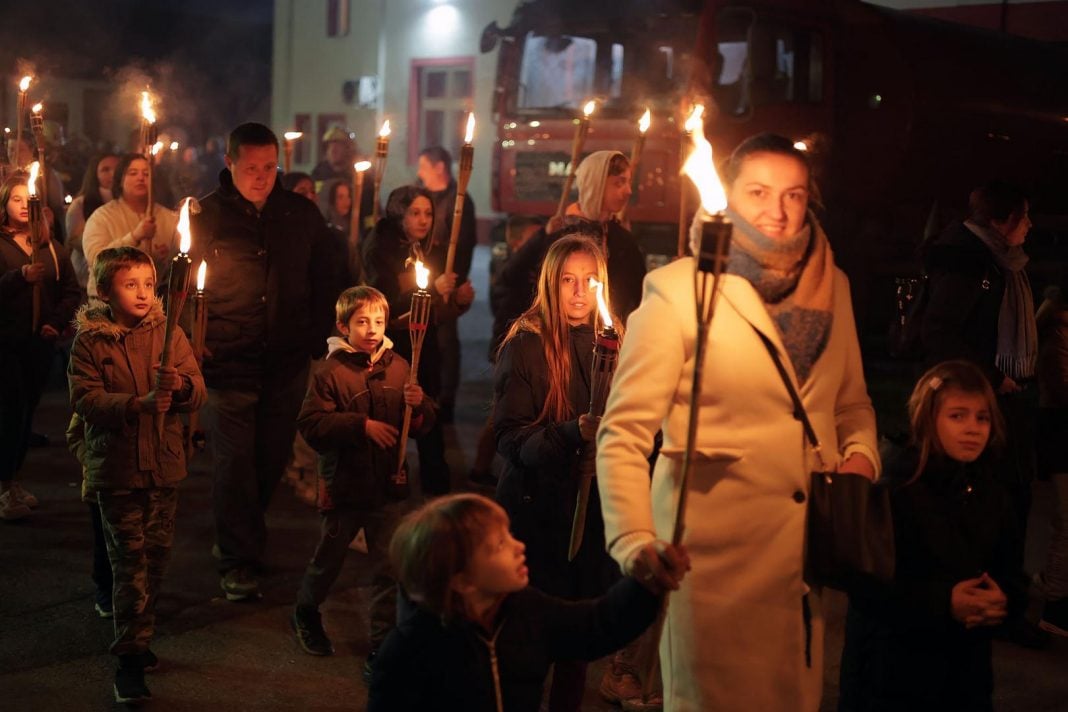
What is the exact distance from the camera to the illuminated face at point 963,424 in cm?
418

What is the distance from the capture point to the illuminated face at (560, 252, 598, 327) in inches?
193

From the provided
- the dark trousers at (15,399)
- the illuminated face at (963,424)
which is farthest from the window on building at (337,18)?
the illuminated face at (963,424)

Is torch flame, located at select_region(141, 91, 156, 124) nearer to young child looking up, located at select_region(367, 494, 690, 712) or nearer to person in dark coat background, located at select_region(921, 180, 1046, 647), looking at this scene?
person in dark coat background, located at select_region(921, 180, 1046, 647)

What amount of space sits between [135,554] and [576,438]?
1950 mm

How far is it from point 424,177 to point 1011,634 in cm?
629

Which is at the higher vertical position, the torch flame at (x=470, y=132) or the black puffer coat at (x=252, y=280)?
the torch flame at (x=470, y=132)

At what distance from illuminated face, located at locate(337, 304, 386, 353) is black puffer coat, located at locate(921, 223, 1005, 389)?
2537mm

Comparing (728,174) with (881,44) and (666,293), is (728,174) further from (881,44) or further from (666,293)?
(881,44)

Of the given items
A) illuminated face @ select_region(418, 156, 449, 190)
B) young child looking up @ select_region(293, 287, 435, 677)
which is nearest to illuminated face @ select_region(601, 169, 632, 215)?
young child looking up @ select_region(293, 287, 435, 677)

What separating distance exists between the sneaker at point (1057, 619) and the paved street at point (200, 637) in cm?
10

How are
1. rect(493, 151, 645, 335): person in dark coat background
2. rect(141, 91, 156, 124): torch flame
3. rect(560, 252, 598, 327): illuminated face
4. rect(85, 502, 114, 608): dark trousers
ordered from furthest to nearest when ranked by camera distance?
rect(141, 91, 156, 124): torch flame → rect(493, 151, 645, 335): person in dark coat background → rect(85, 502, 114, 608): dark trousers → rect(560, 252, 598, 327): illuminated face

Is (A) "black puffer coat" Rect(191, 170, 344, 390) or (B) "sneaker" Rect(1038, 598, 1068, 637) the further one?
(A) "black puffer coat" Rect(191, 170, 344, 390)

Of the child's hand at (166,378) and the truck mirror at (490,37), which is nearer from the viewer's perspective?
the child's hand at (166,378)

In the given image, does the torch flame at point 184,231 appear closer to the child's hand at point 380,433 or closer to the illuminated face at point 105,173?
the child's hand at point 380,433
